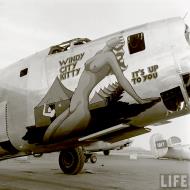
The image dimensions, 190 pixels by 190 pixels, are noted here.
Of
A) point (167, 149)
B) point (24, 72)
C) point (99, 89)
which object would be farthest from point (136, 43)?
point (167, 149)

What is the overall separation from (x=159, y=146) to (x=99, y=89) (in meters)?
29.6

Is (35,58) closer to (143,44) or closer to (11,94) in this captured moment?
(11,94)

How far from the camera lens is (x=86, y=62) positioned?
9.98m

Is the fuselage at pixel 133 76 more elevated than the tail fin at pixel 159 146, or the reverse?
the fuselage at pixel 133 76

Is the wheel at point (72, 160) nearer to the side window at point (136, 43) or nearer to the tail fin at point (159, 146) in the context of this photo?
the side window at point (136, 43)

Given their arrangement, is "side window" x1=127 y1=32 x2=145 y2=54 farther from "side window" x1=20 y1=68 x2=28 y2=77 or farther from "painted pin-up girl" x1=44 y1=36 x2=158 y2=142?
"side window" x1=20 y1=68 x2=28 y2=77

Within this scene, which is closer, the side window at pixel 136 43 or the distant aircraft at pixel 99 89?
the distant aircraft at pixel 99 89

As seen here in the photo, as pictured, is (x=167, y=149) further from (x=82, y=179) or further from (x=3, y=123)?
(x=3, y=123)

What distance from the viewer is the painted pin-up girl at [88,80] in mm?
9461

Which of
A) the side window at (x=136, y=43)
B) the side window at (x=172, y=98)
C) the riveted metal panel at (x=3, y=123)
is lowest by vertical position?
the riveted metal panel at (x=3, y=123)

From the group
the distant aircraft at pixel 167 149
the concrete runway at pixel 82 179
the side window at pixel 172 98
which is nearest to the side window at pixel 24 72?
the concrete runway at pixel 82 179

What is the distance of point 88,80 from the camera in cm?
969

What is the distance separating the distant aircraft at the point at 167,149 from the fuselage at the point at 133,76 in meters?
28.0

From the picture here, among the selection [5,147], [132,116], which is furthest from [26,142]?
[132,116]
